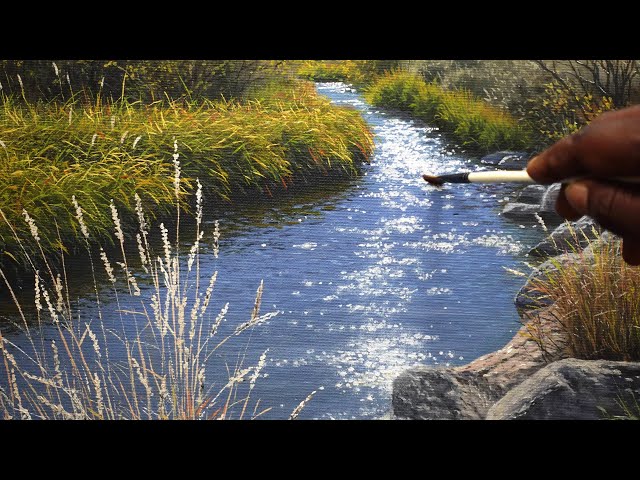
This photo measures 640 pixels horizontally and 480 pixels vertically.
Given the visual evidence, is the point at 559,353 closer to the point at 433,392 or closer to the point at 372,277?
the point at 433,392

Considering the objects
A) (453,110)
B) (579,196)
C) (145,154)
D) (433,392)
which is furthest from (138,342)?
(579,196)

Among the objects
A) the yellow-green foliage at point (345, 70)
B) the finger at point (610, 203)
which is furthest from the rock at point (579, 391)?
the finger at point (610, 203)

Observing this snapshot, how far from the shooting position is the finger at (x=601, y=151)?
175 centimetres

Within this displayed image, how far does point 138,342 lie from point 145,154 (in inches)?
29.5

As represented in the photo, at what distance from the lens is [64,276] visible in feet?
11.5

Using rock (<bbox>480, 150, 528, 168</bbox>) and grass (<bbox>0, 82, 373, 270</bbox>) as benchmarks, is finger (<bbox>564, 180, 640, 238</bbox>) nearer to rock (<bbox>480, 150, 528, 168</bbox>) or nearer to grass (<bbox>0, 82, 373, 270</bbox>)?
rock (<bbox>480, 150, 528, 168</bbox>)

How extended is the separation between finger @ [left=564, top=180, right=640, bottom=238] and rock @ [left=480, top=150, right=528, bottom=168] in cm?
158

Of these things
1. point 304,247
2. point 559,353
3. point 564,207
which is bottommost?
point 559,353

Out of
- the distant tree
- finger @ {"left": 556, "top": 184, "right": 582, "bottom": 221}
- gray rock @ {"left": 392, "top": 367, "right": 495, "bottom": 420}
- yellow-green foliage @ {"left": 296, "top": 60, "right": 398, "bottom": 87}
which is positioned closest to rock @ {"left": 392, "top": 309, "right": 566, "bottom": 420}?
gray rock @ {"left": 392, "top": 367, "right": 495, "bottom": 420}

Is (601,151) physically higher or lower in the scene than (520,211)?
higher

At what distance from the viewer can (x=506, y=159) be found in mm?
3469

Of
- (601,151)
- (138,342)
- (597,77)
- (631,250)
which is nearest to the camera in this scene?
(601,151)

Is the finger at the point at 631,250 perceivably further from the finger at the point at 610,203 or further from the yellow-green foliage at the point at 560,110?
the yellow-green foliage at the point at 560,110

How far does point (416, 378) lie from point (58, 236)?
1.52 metres
